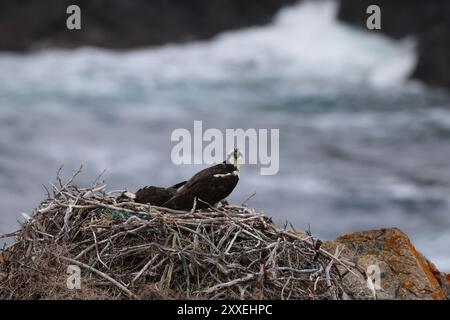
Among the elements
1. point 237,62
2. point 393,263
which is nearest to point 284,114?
point 237,62

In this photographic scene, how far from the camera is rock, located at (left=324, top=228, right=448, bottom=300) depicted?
25.3 ft

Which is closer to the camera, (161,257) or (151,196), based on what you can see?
(161,257)

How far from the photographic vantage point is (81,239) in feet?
23.6

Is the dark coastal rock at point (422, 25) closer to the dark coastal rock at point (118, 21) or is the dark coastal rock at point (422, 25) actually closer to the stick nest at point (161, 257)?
the dark coastal rock at point (118, 21)

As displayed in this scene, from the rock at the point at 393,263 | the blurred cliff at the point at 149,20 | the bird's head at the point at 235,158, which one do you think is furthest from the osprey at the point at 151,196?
the blurred cliff at the point at 149,20

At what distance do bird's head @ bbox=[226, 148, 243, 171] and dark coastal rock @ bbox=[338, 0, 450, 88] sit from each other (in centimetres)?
2165

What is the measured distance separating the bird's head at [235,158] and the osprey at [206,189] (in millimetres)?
90

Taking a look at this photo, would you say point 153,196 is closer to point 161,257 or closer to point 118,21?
point 161,257

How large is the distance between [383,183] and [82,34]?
12.7 meters

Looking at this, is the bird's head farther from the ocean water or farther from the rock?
the ocean water

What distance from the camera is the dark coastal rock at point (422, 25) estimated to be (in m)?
29.1

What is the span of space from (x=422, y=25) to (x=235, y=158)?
2599cm

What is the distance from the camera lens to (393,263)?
7.91 meters
